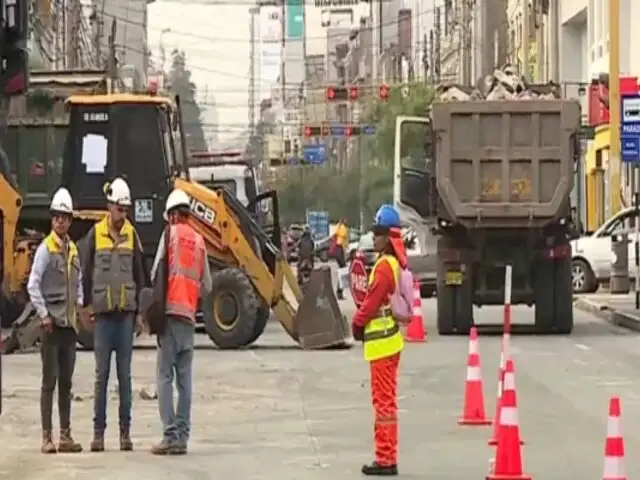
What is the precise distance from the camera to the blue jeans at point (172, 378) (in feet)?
43.8

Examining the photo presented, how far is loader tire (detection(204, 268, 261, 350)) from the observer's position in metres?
24.0

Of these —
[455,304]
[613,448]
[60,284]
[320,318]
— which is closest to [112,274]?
[60,284]

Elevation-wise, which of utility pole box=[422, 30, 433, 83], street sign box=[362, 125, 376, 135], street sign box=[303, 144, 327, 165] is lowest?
street sign box=[303, 144, 327, 165]

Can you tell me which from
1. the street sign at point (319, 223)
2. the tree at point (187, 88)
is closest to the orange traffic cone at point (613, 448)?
the street sign at point (319, 223)

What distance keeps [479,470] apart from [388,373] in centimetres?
114

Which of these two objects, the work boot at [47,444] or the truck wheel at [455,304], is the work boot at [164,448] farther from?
the truck wheel at [455,304]

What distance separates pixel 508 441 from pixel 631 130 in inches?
822

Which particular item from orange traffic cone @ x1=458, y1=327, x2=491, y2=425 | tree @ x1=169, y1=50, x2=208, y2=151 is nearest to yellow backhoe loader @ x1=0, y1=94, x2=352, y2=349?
orange traffic cone @ x1=458, y1=327, x2=491, y2=425

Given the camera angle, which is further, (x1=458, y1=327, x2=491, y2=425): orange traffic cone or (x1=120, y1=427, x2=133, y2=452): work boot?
(x1=458, y1=327, x2=491, y2=425): orange traffic cone

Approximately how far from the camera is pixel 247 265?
2405cm

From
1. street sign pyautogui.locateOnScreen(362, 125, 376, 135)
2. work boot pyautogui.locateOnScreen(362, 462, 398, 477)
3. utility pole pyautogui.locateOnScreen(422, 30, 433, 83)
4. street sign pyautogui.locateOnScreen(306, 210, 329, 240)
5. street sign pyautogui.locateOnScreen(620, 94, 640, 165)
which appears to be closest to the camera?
work boot pyautogui.locateOnScreen(362, 462, 398, 477)

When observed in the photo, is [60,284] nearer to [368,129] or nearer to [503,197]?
[503,197]

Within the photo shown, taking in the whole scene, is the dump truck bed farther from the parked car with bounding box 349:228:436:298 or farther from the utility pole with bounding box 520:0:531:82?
the utility pole with bounding box 520:0:531:82

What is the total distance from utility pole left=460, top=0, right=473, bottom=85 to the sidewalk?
52.1 metres
